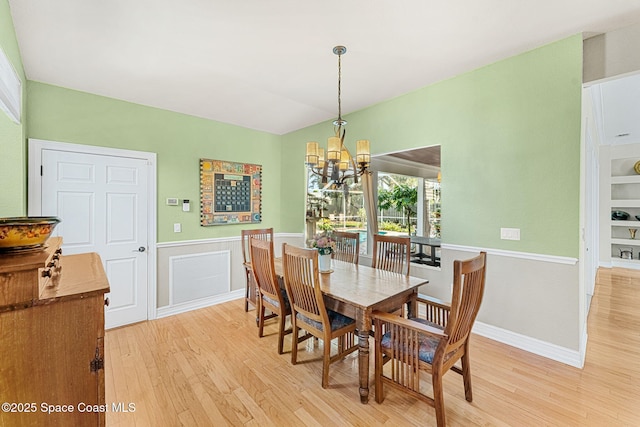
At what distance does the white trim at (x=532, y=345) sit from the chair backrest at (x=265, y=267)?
7.11 ft

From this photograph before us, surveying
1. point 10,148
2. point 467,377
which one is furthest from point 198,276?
point 467,377

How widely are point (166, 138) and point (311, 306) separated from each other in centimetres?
294

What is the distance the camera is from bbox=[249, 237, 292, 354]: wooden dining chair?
2.46 metres

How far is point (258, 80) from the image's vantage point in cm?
295

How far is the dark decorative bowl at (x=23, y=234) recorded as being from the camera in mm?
937

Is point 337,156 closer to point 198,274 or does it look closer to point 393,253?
point 393,253

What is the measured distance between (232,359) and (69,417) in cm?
153

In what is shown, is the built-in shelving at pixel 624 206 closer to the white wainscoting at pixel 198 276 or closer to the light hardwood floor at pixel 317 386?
the light hardwood floor at pixel 317 386

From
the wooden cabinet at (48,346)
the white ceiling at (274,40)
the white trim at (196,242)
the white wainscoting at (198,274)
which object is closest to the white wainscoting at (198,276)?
the white wainscoting at (198,274)

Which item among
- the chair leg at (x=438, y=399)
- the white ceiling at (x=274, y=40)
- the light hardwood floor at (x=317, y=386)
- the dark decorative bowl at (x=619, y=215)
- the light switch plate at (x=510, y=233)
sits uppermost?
the white ceiling at (x=274, y=40)

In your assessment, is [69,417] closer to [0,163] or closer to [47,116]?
[0,163]

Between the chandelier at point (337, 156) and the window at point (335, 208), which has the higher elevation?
the chandelier at point (337, 156)

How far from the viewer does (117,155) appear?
316 centimetres

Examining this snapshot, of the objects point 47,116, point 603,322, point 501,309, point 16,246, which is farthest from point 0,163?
point 603,322
